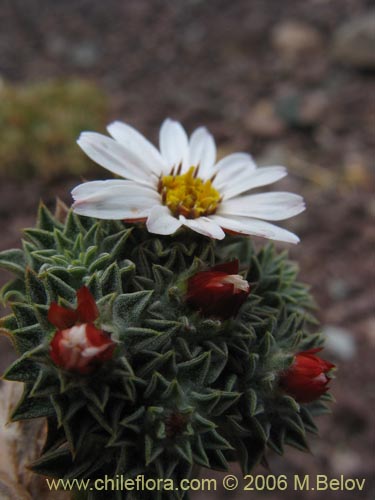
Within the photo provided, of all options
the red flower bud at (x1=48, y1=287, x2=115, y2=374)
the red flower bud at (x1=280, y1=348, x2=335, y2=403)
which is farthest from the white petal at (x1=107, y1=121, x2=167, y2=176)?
the red flower bud at (x1=280, y1=348, x2=335, y2=403)

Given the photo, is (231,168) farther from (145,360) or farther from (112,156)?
(145,360)

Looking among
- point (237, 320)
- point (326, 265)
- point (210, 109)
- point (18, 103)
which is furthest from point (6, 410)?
point (210, 109)

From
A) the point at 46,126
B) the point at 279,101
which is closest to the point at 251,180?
the point at 46,126

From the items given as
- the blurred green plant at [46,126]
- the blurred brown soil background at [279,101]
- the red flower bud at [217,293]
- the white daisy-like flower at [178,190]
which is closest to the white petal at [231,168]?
the white daisy-like flower at [178,190]

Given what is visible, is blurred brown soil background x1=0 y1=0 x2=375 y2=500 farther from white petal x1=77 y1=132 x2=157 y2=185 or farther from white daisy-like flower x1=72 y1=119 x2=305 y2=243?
white petal x1=77 y1=132 x2=157 y2=185

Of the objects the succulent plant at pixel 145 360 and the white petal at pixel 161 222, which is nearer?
the succulent plant at pixel 145 360

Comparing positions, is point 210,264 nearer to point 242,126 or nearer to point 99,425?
point 99,425

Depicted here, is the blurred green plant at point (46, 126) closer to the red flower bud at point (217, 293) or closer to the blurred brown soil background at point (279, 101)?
the blurred brown soil background at point (279, 101)
